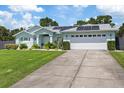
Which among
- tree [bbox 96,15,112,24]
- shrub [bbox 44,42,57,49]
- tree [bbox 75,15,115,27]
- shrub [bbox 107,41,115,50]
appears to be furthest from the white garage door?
tree [bbox 96,15,112,24]

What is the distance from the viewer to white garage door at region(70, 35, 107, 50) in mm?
25367

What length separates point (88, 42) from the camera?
84.5ft

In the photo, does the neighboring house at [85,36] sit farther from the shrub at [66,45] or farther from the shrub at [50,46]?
the shrub at [50,46]

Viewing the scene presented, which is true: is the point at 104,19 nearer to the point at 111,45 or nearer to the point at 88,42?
the point at 88,42

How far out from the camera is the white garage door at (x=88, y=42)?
2537 cm

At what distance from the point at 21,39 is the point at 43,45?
3.75 metres

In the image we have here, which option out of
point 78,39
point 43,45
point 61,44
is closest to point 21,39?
point 43,45

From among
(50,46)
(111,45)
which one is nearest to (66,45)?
(50,46)

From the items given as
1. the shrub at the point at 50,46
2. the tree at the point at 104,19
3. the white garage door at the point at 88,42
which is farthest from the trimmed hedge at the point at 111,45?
the tree at the point at 104,19

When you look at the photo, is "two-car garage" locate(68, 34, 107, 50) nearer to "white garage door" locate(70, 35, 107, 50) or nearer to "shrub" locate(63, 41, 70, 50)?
"white garage door" locate(70, 35, 107, 50)

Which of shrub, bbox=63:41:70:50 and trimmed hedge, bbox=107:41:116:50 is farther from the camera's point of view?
shrub, bbox=63:41:70:50

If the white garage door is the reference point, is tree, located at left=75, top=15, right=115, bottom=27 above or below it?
above

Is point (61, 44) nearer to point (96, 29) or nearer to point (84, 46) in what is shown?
point (84, 46)
